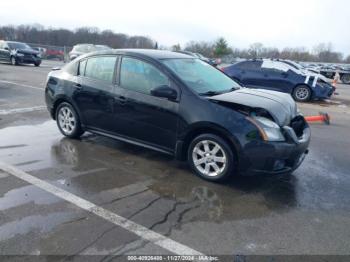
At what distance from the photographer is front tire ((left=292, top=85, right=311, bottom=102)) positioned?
41.2 feet

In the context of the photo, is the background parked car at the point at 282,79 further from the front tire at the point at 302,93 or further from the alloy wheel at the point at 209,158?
the alloy wheel at the point at 209,158

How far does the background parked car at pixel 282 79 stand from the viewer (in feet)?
41.1

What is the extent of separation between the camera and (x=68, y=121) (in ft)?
20.0

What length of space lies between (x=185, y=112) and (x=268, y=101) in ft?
3.88

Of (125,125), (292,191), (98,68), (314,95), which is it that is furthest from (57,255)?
(314,95)

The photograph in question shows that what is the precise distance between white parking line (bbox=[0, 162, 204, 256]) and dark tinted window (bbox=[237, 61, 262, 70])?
10.8 meters

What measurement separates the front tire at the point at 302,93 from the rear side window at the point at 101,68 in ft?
30.3

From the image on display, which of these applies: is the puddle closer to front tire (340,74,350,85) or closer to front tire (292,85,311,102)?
front tire (292,85,311,102)

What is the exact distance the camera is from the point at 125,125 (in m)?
5.17

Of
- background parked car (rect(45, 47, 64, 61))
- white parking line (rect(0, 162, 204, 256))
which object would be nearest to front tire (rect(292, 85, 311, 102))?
white parking line (rect(0, 162, 204, 256))

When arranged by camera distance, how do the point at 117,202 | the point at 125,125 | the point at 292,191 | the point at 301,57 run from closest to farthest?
the point at 117,202, the point at 292,191, the point at 125,125, the point at 301,57

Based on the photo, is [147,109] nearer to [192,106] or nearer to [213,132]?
[192,106]

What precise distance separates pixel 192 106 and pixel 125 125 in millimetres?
1259

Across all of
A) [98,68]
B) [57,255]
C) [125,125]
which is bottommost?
[57,255]
